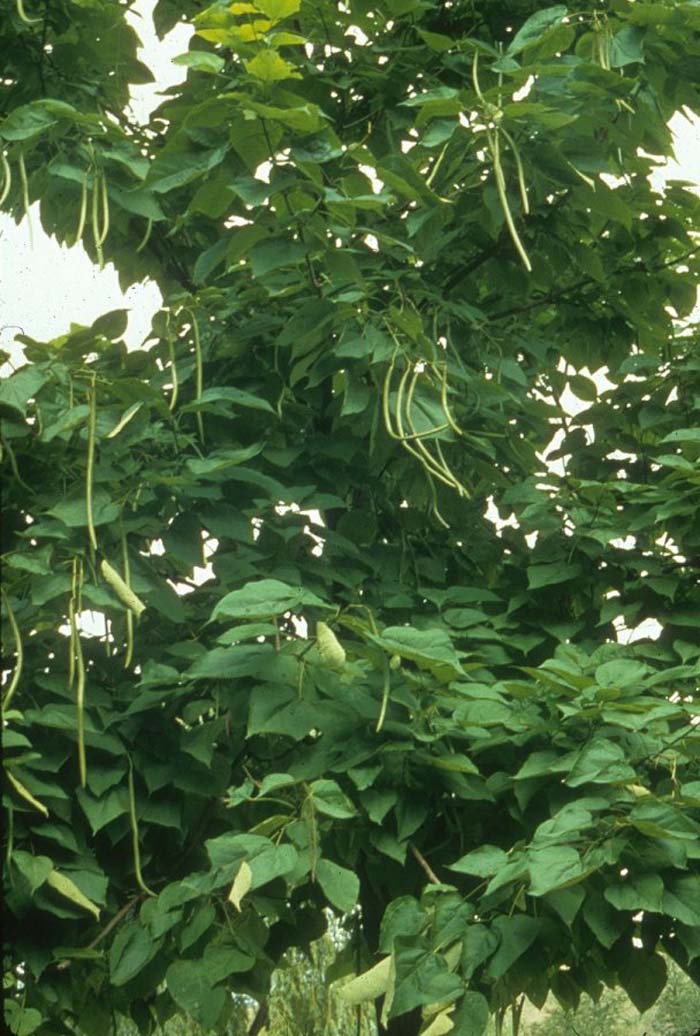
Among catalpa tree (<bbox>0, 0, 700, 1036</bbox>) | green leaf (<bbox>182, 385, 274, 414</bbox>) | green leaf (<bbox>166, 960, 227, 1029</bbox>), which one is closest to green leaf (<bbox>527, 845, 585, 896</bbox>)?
catalpa tree (<bbox>0, 0, 700, 1036</bbox>)

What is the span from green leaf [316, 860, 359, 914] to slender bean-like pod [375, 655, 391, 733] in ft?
0.67

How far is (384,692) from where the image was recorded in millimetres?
2219

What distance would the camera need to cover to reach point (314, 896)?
101 inches

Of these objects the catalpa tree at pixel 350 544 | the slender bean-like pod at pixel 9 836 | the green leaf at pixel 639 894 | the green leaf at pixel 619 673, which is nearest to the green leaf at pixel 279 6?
the catalpa tree at pixel 350 544

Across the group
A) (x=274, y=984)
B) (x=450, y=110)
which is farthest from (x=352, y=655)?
(x=274, y=984)

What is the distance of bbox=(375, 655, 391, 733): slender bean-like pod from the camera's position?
2.13m

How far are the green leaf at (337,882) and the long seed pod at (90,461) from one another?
58 cm

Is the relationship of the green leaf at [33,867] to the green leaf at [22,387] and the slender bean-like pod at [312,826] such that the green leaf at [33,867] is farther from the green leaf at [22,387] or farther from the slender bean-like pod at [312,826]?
the green leaf at [22,387]

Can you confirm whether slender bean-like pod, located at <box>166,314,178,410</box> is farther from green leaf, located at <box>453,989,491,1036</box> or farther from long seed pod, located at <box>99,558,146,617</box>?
green leaf, located at <box>453,989,491,1036</box>

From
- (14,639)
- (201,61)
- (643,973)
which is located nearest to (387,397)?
(201,61)

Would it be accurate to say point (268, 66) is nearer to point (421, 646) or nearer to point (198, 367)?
point (198, 367)

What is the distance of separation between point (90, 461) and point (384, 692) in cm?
57

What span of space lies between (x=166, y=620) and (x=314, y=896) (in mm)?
542

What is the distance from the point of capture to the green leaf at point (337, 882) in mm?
2047
